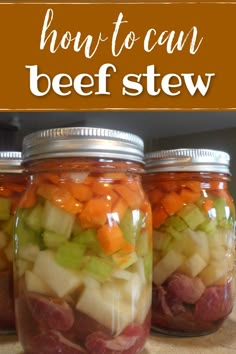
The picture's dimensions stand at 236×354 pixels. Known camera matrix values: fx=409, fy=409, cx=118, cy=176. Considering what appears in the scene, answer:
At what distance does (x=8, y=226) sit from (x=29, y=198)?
0.09 m

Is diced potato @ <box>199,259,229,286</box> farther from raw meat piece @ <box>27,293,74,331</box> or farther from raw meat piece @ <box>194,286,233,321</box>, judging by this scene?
raw meat piece @ <box>27,293,74,331</box>

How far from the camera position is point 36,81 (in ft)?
3.31

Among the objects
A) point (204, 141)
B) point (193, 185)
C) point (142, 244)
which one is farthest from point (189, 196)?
point (204, 141)

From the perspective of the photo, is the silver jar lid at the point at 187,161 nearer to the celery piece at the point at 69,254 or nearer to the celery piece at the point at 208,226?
the celery piece at the point at 208,226

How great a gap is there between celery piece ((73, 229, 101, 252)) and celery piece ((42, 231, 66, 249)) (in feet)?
0.05

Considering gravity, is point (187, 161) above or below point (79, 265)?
above

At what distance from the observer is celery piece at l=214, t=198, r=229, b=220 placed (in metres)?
0.60

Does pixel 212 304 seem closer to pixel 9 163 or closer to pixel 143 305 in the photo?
pixel 143 305

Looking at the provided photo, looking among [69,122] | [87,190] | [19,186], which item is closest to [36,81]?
[19,186]

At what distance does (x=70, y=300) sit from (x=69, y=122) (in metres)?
2.29

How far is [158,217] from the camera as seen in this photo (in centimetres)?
58

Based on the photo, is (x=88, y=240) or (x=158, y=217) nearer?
(x=88, y=240)

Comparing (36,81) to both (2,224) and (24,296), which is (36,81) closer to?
(2,224)

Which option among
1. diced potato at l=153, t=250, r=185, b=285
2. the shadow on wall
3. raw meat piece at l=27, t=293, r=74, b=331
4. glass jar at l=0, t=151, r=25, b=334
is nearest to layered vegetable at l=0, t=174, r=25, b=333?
glass jar at l=0, t=151, r=25, b=334
